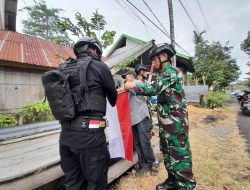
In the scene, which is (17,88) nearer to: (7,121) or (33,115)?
(33,115)

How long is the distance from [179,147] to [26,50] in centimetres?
923

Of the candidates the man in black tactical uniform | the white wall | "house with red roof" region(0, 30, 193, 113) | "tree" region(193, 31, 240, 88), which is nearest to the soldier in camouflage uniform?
the man in black tactical uniform

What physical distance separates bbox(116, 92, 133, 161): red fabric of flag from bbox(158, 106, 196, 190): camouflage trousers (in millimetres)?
888

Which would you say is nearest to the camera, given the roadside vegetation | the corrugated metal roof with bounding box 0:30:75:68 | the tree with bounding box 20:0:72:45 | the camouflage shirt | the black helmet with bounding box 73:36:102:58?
the black helmet with bounding box 73:36:102:58

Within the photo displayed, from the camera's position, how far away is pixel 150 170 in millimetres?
3566

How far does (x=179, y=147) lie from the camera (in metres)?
2.50

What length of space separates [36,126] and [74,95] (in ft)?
9.73

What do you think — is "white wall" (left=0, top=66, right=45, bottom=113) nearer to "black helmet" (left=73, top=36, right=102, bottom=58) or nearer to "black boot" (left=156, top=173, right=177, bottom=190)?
"black helmet" (left=73, top=36, right=102, bottom=58)

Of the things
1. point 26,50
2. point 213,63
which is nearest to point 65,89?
point 26,50

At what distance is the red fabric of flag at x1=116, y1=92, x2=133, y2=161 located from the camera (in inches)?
133

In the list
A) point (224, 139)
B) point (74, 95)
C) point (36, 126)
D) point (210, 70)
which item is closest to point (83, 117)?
point (74, 95)

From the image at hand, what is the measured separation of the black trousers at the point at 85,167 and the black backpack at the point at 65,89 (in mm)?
373

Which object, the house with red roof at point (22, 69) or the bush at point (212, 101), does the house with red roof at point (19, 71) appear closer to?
the house with red roof at point (22, 69)

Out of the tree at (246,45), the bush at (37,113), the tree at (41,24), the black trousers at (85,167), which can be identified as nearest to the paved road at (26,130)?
the black trousers at (85,167)
